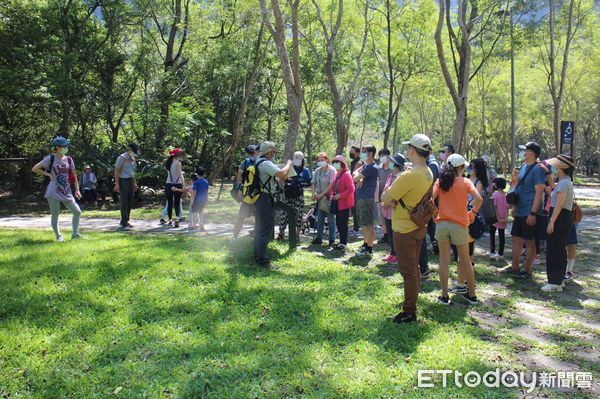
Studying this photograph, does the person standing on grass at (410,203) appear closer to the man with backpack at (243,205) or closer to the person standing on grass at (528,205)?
the person standing on grass at (528,205)

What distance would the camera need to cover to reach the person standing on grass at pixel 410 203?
4.55 meters

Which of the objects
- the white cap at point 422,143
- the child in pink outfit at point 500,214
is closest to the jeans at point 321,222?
the child in pink outfit at point 500,214

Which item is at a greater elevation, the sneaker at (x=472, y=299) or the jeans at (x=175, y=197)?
the jeans at (x=175, y=197)

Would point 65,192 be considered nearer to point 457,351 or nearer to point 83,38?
point 457,351

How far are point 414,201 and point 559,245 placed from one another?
110 inches

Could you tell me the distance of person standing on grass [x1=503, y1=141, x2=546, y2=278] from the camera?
6.38m

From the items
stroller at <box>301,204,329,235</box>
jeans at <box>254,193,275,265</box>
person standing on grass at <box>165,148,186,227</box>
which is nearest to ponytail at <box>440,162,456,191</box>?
jeans at <box>254,193,275,265</box>

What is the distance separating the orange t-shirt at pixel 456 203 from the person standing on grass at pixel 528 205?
1749 millimetres

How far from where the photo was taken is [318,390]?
3436 mm

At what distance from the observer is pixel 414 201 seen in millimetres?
4594

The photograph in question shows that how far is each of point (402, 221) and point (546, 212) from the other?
3728mm

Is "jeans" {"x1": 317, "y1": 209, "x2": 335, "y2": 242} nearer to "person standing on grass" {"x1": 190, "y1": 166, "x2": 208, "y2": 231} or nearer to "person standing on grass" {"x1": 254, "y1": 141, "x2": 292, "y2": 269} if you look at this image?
"person standing on grass" {"x1": 254, "y1": 141, "x2": 292, "y2": 269}

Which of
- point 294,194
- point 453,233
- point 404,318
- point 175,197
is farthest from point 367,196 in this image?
point 175,197

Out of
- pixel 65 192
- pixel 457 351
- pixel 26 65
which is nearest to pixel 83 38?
pixel 26 65
